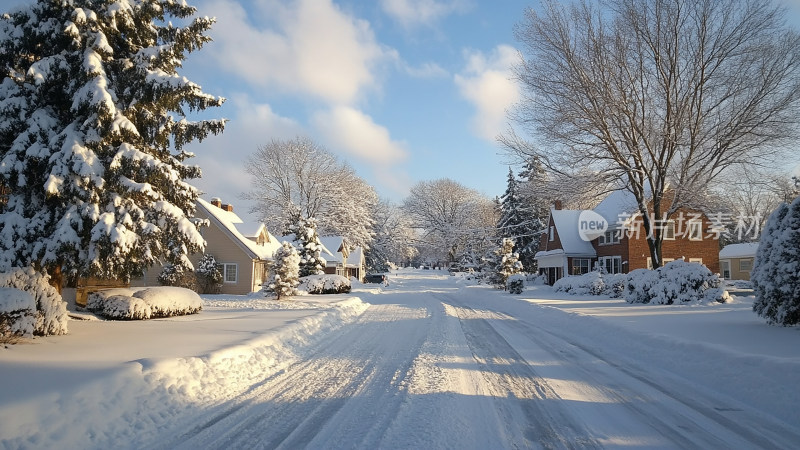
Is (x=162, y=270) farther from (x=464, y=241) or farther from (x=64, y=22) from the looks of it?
(x=464, y=241)

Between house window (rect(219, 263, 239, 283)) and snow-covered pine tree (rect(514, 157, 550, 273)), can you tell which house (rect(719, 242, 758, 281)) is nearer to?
snow-covered pine tree (rect(514, 157, 550, 273))

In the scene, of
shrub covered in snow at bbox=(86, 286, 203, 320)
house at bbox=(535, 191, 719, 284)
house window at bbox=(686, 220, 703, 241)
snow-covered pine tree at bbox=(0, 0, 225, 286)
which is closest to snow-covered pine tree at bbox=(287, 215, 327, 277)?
house at bbox=(535, 191, 719, 284)

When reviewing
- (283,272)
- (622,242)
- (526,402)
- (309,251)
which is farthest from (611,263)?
(526,402)

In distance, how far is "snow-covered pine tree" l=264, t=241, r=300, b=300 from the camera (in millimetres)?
25844

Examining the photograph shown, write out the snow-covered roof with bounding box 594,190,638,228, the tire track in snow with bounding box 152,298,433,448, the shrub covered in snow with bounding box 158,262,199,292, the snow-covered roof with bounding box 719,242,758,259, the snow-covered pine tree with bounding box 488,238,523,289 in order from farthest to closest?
1. the snow-covered roof with bounding box 719,242,758,259
2. the snow-covered pine tree with bounding box 488,238,523,289
3. the snow-covered roof with bounding box 594,190,638,228
4. the shrub covered in snow with bounding box 158,262,199,292
5. the tire track in snow with bounding box 152,298,433,448

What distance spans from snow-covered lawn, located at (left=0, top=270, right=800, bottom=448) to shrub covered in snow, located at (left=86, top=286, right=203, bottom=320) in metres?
2.20

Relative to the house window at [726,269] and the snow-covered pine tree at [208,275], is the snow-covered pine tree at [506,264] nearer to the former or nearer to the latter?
the snow-covered pine tree at [208,275]

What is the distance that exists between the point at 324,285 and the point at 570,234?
71.9 feet

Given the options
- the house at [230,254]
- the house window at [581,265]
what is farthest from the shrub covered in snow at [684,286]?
the house at [230,254]

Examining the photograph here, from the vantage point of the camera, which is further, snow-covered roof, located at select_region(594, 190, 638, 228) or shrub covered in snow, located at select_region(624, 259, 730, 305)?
snow-covered roof, located at select_region(594, 190, 638, 228)

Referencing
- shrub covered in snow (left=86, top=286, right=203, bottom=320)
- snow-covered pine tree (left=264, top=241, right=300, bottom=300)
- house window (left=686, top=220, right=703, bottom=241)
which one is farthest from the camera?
house window (left=686, top=220, right=703, bottom=241)

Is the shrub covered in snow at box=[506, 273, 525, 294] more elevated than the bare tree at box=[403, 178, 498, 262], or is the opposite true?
the bare tree at box=[403, 178, 498, 262]

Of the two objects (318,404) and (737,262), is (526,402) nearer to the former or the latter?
(318,404)

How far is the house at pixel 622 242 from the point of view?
36.5 m
